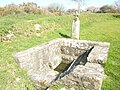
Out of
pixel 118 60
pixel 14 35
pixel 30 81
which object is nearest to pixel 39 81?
pixel 30 81

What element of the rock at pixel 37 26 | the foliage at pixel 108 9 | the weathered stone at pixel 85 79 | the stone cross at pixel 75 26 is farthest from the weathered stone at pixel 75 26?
the foliage at pixel 108 9

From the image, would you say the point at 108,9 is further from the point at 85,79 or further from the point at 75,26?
the point at 85,79

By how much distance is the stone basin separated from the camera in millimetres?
3084

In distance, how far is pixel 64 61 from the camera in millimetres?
6859

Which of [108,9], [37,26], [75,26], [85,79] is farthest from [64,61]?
[108,9]

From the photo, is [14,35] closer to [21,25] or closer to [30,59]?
[21,25]

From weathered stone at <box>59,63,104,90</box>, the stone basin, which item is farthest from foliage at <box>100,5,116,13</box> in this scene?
weathered stone at <box>59,63,104,90</box>

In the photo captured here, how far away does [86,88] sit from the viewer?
3.05m

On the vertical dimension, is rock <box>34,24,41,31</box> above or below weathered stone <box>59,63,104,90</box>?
above

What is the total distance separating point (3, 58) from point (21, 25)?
4602 millimetres

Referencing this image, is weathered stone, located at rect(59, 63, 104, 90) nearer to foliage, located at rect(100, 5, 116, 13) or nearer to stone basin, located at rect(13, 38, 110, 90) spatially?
stone basin, located at rect(13, 38, 110, 90)

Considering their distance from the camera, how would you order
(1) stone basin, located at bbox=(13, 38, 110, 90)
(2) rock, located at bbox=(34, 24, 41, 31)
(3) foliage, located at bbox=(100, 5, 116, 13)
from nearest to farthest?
1. (1) stone basin, located at bbox=(13, 38, 110, 90)
2. (2) rock, located at bbox=(34, 24, 41, 31)
3. (3) foliage, located at bbox=(100, 5, 116, 13)

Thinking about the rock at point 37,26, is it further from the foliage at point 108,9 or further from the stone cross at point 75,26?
the foliage at point 108,9

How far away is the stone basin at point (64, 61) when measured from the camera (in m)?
3.08
